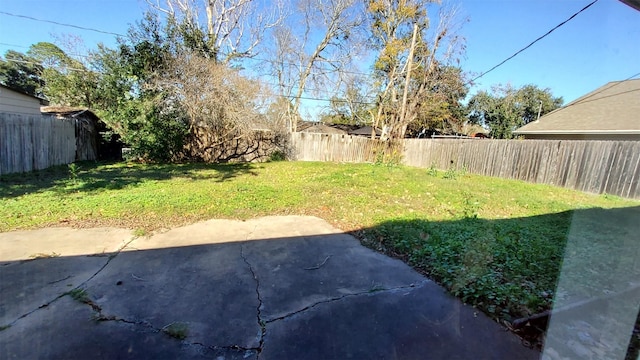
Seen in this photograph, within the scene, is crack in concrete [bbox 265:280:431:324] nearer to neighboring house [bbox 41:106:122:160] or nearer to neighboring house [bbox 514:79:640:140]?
neighboring house [bbox 41:106:122:160]

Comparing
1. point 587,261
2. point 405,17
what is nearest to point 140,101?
point 587,261

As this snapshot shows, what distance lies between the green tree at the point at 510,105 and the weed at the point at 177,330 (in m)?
31.9

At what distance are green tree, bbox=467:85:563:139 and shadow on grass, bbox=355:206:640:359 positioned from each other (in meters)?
26.9

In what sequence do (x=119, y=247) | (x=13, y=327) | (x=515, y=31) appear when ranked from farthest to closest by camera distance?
(x=515, y=31) < (x=119, y=247) < (x=13, y=327)

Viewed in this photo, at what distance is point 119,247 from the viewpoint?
10.8ft

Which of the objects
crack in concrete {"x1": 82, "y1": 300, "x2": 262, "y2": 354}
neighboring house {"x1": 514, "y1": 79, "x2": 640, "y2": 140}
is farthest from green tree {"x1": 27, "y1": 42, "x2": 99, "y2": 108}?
neighboring house {"x1": 514, "y1": 79, "x2": 640, "y2": 140}

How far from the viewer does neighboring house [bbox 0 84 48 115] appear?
31.1 ft

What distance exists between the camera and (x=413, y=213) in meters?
5.02

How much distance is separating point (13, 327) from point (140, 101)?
934 cm

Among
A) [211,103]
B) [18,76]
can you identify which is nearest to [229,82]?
[211,103]

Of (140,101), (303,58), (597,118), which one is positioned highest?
(303,58)

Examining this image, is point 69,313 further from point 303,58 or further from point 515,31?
point 303,58

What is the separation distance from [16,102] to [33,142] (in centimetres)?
425

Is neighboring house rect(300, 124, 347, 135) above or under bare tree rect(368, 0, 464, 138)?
under
